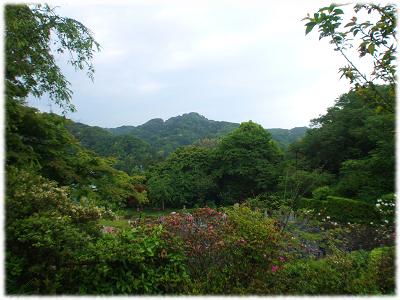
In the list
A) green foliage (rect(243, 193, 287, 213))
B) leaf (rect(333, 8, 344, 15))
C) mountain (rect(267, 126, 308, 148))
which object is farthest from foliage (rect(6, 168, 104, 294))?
mountain (rect(267, 126, 308, 148))

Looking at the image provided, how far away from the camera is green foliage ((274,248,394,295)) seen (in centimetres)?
469

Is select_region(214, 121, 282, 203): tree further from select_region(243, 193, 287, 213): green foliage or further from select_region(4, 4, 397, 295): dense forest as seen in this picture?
select_region(4, 4, 397, 295): dense forest

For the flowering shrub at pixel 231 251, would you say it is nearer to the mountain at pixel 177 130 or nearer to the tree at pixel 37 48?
the tree at pixel 37 48

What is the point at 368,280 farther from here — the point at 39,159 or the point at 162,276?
the point at 39,159

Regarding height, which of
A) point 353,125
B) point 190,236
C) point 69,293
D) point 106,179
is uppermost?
point 353,125

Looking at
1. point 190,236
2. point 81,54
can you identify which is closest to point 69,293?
point 190,236

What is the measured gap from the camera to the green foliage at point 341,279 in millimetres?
4688

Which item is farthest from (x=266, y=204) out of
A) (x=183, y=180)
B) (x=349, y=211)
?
(x=183, y=180)

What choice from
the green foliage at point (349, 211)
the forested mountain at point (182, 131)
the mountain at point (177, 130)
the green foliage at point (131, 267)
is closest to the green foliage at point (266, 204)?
the green foliage at point (349, 211)

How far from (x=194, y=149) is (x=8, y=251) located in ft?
117

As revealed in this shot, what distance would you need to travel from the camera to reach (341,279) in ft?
16.7

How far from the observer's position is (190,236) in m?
5.30

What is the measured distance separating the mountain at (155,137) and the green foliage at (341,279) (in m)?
29.9

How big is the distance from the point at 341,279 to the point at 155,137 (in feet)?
215
